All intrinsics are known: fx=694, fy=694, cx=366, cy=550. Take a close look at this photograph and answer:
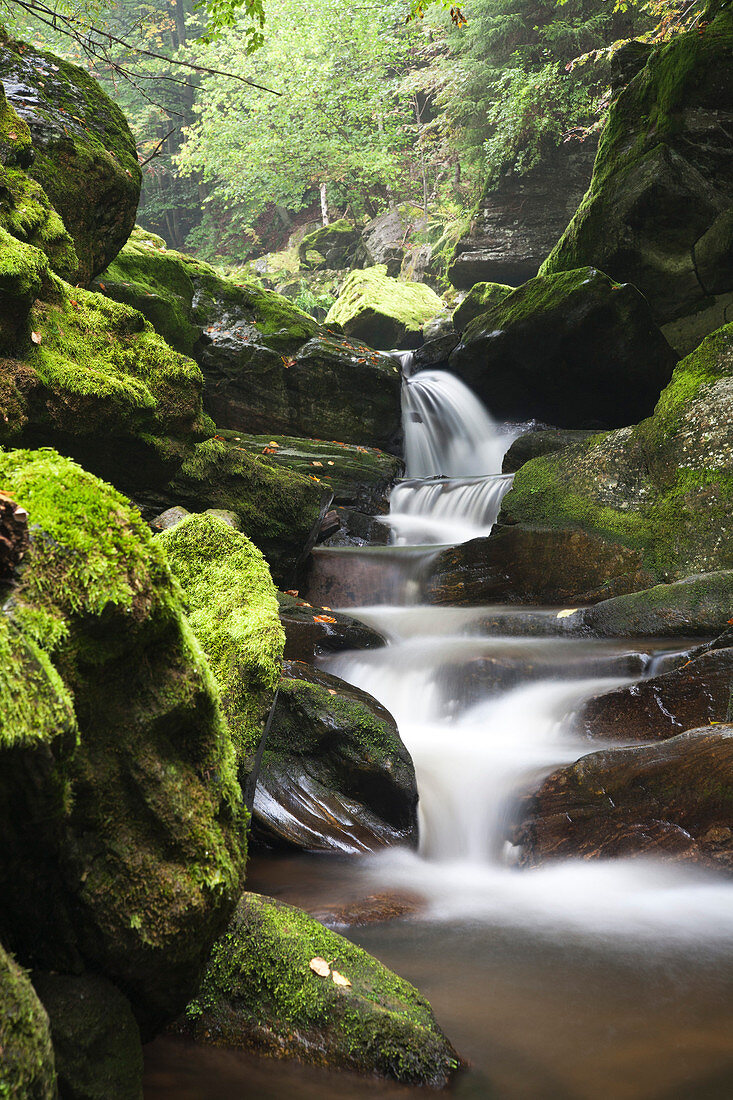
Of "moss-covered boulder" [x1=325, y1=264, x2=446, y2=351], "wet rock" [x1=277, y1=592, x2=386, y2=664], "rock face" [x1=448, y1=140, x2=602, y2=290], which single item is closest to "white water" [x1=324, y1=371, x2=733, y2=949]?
"wet rock" [x1=277, y1=592, x2=386, y2=664]

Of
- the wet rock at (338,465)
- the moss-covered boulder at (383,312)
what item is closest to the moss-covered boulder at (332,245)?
the moss-covered boulder at (383,312)

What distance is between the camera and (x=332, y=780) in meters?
4.36

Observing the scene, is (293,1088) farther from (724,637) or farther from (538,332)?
(538,332)

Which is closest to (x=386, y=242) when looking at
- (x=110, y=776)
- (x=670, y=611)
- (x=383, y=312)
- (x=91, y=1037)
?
(x=383, y=312)

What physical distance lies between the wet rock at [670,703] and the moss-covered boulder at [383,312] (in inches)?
615

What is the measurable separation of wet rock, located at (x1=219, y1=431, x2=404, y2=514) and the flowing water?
158 inches

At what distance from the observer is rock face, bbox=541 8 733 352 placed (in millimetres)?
10461

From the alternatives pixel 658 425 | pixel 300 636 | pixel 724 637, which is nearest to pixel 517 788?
pixel 724 637

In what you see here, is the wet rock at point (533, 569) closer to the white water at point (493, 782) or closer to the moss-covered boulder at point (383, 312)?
the white water at point (493, 782)

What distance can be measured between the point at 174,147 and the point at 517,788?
41.0m

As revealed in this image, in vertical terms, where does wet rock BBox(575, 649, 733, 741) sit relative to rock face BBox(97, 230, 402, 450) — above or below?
below

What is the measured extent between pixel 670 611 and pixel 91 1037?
5957 mm

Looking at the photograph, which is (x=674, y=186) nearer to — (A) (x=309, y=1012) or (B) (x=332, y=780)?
(B) (x=332, y=780)

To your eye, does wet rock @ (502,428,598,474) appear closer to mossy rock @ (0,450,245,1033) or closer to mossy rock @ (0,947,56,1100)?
mossy rock @ (0,450,245,1033)
